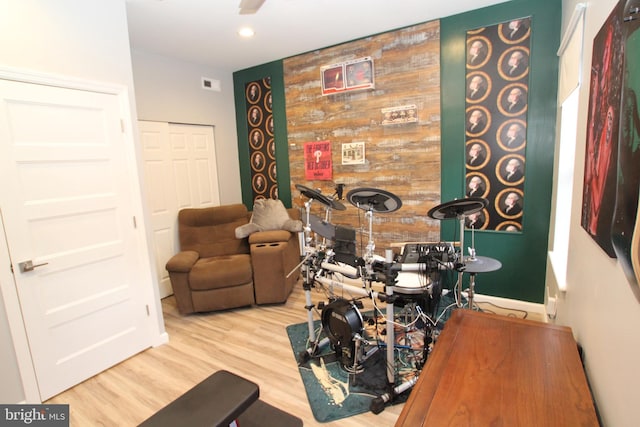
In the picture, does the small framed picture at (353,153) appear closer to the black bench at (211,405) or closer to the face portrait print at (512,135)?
the face portrait print at (512,135)

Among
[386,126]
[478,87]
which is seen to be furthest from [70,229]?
[478,87]

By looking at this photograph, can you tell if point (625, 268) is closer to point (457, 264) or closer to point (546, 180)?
point (457, 264)

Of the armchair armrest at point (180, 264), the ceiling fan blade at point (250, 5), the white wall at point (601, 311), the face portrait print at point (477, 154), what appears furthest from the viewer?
the armchair armrest at point (180, 264)

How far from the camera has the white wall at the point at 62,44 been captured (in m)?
1.95

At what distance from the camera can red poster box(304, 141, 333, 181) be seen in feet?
13.1

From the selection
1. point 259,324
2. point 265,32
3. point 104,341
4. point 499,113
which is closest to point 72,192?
point 104,341

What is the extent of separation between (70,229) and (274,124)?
8.95ft

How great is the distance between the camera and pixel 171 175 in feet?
12.9

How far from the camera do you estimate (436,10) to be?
2.96 meters

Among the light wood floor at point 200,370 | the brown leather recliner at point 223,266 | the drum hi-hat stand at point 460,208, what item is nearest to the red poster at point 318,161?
the brown leather recliner at point 223,266

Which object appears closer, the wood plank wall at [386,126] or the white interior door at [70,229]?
the white interior door at [70,229]

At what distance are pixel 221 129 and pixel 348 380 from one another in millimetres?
3634

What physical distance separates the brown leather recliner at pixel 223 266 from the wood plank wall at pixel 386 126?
947 mm
